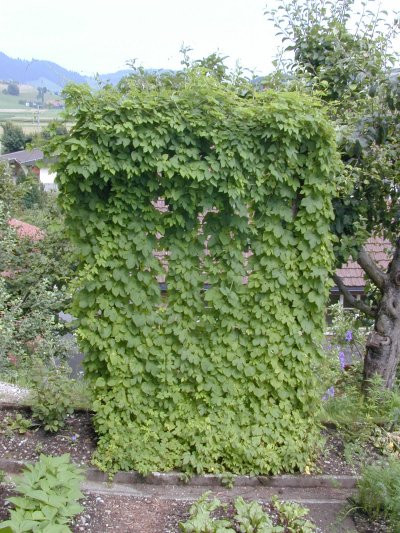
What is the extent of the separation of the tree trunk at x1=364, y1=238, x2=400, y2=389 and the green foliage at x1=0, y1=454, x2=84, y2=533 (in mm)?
3160

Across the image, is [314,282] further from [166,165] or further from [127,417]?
[127,417]

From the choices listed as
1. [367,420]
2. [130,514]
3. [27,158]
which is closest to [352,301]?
[367,420]

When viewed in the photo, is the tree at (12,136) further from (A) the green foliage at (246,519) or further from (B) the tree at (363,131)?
(A) the green foliage at (246,519)

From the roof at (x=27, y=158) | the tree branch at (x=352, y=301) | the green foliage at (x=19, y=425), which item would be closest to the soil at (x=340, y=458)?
the tree branch at (x=352, y=301)

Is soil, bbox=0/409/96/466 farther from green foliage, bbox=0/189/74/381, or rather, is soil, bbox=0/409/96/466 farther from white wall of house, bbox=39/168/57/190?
green foliage, bbox=0/189/74/381

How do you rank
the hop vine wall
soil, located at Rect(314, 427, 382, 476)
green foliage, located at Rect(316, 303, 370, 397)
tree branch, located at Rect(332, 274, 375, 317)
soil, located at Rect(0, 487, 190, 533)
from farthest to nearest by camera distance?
1. green foliage, located at Rect(316, 303, 370, 397)
2. tree branch, located at Rect(332, 274, 375, 317)
3. soil, located at Rect(314, 427, 382, 476)
4. the hop vine wall
5. soil, located at Rect(0, 487, 190, 533)

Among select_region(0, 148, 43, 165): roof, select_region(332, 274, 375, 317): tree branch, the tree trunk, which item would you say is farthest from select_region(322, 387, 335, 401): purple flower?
select_region(0, 148, 43, 165): roof

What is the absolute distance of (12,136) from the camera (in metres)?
35.4

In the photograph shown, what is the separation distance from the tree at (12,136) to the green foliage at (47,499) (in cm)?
3386

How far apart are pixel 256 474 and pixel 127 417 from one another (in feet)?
3.69

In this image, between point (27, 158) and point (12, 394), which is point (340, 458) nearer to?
point (12, 394)

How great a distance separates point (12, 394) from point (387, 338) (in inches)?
141

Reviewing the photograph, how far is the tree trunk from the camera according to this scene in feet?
18.8

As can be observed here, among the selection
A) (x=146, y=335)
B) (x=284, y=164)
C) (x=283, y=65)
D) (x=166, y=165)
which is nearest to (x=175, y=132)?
(x=166, y=165)
